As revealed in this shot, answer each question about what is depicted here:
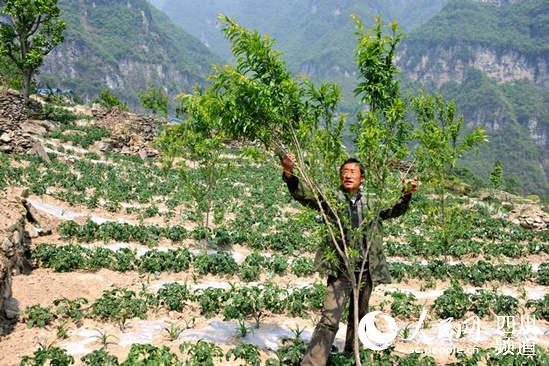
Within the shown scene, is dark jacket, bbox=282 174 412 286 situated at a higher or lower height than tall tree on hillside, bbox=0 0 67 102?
lower

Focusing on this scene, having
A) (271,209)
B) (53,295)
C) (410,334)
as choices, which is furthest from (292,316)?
(271,209)

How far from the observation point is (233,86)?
14.7ft

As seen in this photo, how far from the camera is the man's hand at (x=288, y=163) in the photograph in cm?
479

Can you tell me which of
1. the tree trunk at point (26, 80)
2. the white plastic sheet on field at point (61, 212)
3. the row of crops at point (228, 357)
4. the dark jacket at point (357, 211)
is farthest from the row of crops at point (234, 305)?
the tree trunk at point (26, 80)

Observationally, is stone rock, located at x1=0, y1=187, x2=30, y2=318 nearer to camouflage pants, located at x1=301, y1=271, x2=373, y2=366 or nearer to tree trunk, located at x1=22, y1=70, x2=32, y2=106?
camouflage pants, located at x1=301, y1=271, x2=373, y2=366

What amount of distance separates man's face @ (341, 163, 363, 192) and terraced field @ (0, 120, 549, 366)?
2.37ft

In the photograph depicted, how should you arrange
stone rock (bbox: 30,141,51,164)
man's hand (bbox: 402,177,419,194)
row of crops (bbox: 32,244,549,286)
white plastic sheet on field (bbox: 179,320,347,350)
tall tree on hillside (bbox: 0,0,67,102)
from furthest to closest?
tall tree on hillside (bbox: 0,0,67,102), stone rock (bbox: 30,141,51,164), row of crops (bbox: 32,244,549,286), white plastic sheet on field (bbox: 179,320,347,350), man's hand (bbox: 402,177,419,194)

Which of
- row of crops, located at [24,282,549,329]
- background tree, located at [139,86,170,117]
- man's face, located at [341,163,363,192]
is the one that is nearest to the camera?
man's face, located at [341,163,363,192]

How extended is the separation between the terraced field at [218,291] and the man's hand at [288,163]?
0.63 m

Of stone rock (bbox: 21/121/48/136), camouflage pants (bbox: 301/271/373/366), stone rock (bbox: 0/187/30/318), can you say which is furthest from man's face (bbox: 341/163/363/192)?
stone rock (bbox: 21/121/48/136)

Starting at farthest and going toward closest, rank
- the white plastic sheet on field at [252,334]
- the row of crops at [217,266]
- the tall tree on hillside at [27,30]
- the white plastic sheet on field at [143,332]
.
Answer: the tall tree on hillside at [27,30] < the row of crops at [217,266] < the white plastic sheet on field at [252,334] < the white plastic sheet on field at [143,332]

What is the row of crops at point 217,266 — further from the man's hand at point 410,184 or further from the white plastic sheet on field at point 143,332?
the man's hand at point 410,184

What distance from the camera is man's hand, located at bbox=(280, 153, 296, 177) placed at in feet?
A: 15.7

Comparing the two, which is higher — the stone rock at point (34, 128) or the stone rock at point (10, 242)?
the stone rock at point (34, 128)
